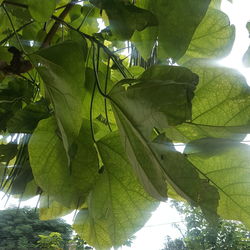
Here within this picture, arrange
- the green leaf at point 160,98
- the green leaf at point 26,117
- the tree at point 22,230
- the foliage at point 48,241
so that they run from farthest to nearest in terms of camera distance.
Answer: the tree at point 22,230 → the foliage at point 48,241 → the green leaf at point 26,117 → the green leaf at point 160,98

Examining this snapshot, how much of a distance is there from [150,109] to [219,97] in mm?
56

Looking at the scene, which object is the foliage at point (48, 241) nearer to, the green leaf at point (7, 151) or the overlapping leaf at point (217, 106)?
the green leaf at point (7, 151)

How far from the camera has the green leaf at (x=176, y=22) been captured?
0.59 ft

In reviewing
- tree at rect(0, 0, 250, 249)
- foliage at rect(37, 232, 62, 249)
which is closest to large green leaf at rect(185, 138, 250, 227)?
tree at rect(0, 0, 250, 249)

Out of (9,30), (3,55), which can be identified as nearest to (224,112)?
(3,55)

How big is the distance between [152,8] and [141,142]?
0.28ft

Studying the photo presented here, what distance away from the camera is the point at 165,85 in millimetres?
134

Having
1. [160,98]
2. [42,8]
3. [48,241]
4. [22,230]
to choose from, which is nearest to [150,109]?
[160,98]

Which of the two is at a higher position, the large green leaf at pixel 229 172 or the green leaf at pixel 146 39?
the green leaf at pixel 146 39

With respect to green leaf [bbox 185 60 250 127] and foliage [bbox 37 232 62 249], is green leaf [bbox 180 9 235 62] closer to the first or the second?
green leaf [bbox 185 60 250 127]

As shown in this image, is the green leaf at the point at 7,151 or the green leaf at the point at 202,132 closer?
the green leaf at the point at 202,132

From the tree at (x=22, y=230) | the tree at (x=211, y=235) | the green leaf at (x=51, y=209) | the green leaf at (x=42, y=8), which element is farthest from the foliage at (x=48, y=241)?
the green leaf at (x=42, y=8)

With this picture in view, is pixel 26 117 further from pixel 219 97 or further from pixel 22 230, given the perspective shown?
pixel 22 230

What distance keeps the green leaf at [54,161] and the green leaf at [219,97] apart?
0.07 meters
